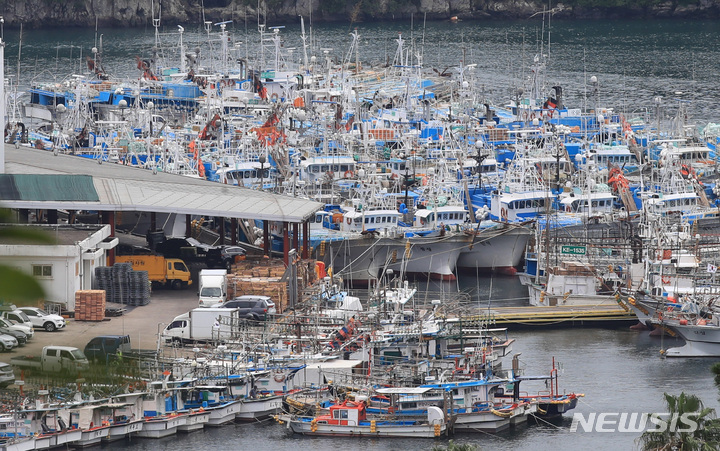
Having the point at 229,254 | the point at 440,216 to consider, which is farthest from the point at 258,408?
the point at 440,216

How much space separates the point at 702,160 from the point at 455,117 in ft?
36.1

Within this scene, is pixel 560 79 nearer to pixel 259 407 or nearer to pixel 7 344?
pixel 259 407

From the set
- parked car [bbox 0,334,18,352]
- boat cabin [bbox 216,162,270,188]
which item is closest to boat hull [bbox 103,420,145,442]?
parked car [bbox 0,334,18,352]

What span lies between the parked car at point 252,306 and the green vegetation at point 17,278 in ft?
79.8

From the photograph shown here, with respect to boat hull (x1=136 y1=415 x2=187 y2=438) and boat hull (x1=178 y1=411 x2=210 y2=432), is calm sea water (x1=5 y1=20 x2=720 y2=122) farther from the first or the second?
boat hull (x1=136 y1=415 x2=187 y2=438)

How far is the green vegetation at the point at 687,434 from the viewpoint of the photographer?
55.3ft

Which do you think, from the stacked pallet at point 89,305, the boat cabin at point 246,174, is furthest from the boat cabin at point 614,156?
the stacked pallet at point 89,305

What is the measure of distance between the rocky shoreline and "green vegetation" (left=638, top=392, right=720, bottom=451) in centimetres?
10205

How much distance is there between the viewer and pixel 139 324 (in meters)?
26.5

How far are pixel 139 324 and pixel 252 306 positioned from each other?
238cm

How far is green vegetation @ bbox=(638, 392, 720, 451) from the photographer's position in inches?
663

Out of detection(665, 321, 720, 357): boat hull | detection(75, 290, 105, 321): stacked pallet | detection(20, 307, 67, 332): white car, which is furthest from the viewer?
detection(665, 321, 720, 357): boat hull

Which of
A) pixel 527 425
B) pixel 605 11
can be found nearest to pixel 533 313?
pixel 527 425

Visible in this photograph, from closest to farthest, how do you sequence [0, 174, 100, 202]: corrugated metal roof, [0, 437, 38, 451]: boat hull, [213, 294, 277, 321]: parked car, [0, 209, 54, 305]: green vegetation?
[0, 209, 54, 305]: green vegetation, [0, 437, 38, 451]: boat hull, [213, 294, 277, 321]: parked car, [0, 174, 100, 202]: corrugated metal roof
